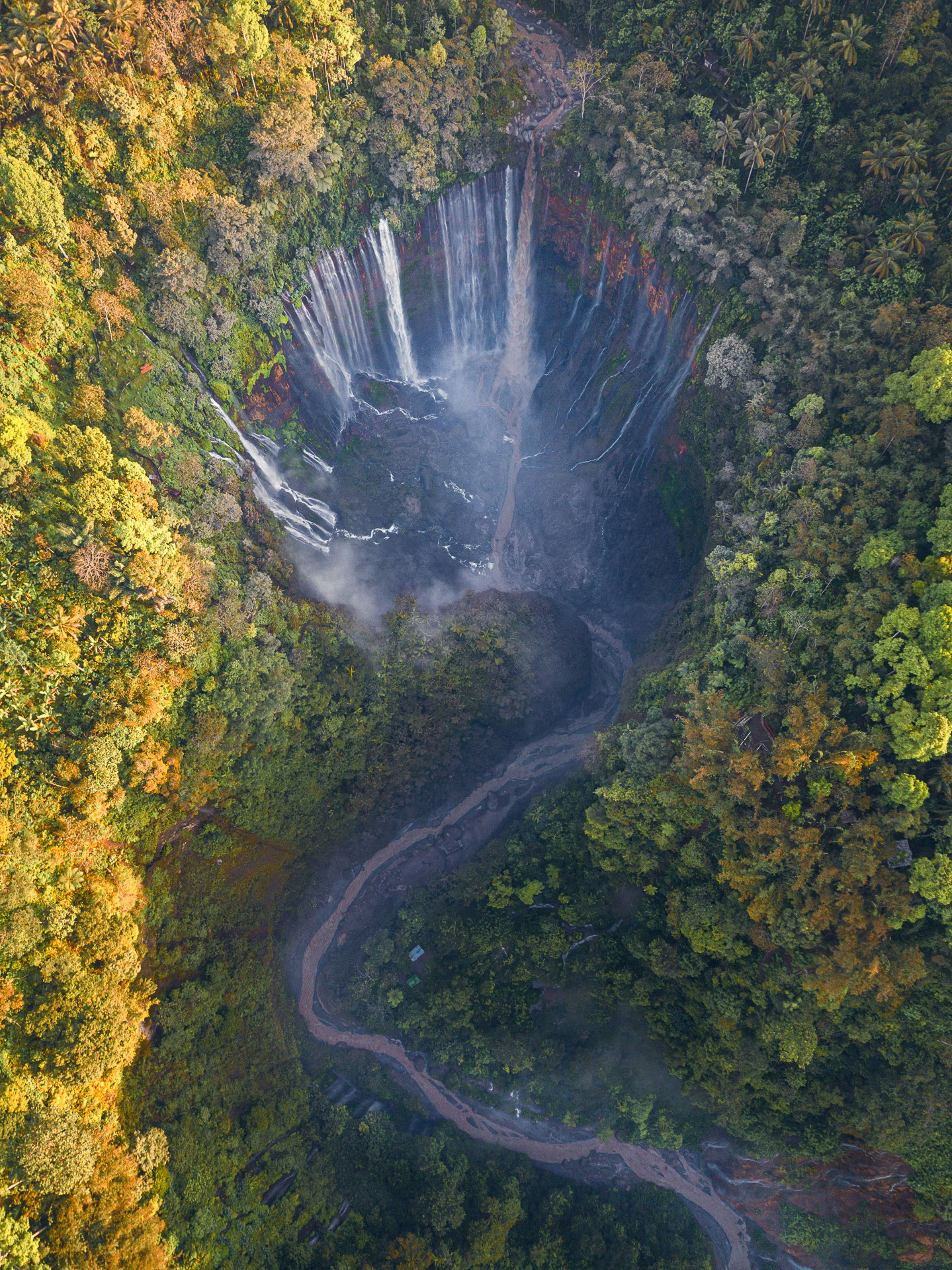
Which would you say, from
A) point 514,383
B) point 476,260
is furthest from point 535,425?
point 476,260

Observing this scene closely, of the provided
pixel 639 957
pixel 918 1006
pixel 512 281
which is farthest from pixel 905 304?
pixel 639 957

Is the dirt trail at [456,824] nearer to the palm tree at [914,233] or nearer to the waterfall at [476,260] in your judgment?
the waterfall at [476,260]

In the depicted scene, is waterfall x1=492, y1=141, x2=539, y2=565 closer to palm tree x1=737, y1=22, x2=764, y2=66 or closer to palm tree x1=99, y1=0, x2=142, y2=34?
palm tree x1=737, y1=22, x2=764, y2=66

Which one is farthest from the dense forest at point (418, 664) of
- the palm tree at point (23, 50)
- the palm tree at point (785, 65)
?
the palm tree at point (785, 65)

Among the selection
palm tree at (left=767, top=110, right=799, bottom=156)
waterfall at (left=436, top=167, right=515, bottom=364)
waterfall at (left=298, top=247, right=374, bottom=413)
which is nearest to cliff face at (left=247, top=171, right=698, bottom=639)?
waterfall at (left=436, top=167, right=515, bottom=364)

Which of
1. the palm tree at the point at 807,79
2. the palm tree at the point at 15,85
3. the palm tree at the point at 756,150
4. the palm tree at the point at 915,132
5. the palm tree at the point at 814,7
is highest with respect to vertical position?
the palm tree at the point at 814,7

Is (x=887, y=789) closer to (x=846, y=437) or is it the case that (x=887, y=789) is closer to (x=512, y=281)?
(x=846, y=437)
